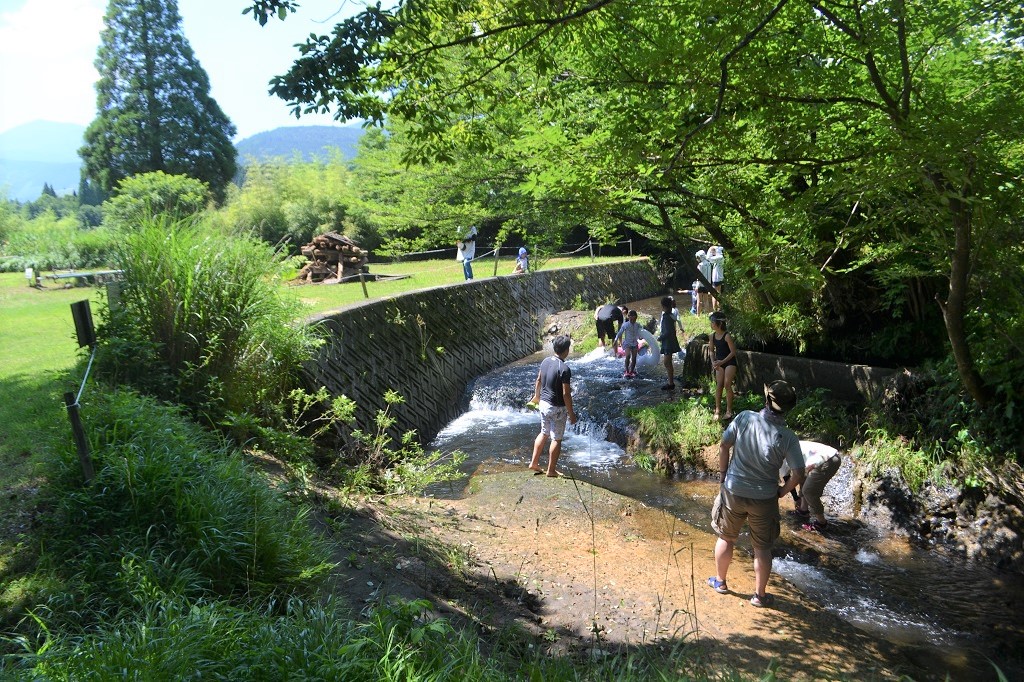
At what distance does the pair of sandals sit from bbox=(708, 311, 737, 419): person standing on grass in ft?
12.3

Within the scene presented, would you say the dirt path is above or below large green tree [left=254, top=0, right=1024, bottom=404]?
below

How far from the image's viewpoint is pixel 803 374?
9.17m

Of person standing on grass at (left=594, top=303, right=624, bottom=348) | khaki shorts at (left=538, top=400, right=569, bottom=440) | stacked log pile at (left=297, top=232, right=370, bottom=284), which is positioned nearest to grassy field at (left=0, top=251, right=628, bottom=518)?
khaki shorts at (left=538, top=400, right=569, bottom=440)

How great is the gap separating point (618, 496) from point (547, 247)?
17.0 feet

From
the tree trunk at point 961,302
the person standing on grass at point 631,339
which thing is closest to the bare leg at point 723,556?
the tree trunk at point 961,302

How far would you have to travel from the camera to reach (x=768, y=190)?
8008 mm

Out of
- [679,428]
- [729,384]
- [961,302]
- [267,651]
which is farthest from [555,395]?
[267,651]

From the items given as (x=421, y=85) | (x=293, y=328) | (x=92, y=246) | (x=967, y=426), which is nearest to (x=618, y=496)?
(x=967, y=426)

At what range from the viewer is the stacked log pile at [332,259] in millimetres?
21125

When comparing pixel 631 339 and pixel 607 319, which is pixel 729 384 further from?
pixel 607 319

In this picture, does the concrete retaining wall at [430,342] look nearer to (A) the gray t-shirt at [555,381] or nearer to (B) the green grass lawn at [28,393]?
(B) the green grass lawn at [28,393]

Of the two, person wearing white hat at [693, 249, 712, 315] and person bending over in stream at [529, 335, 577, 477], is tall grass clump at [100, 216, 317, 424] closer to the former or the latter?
person bending over in stream at [529, 335, 577, 477]

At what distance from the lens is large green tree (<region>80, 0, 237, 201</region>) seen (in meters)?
32.9

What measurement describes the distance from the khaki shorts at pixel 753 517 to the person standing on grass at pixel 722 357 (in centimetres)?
376
